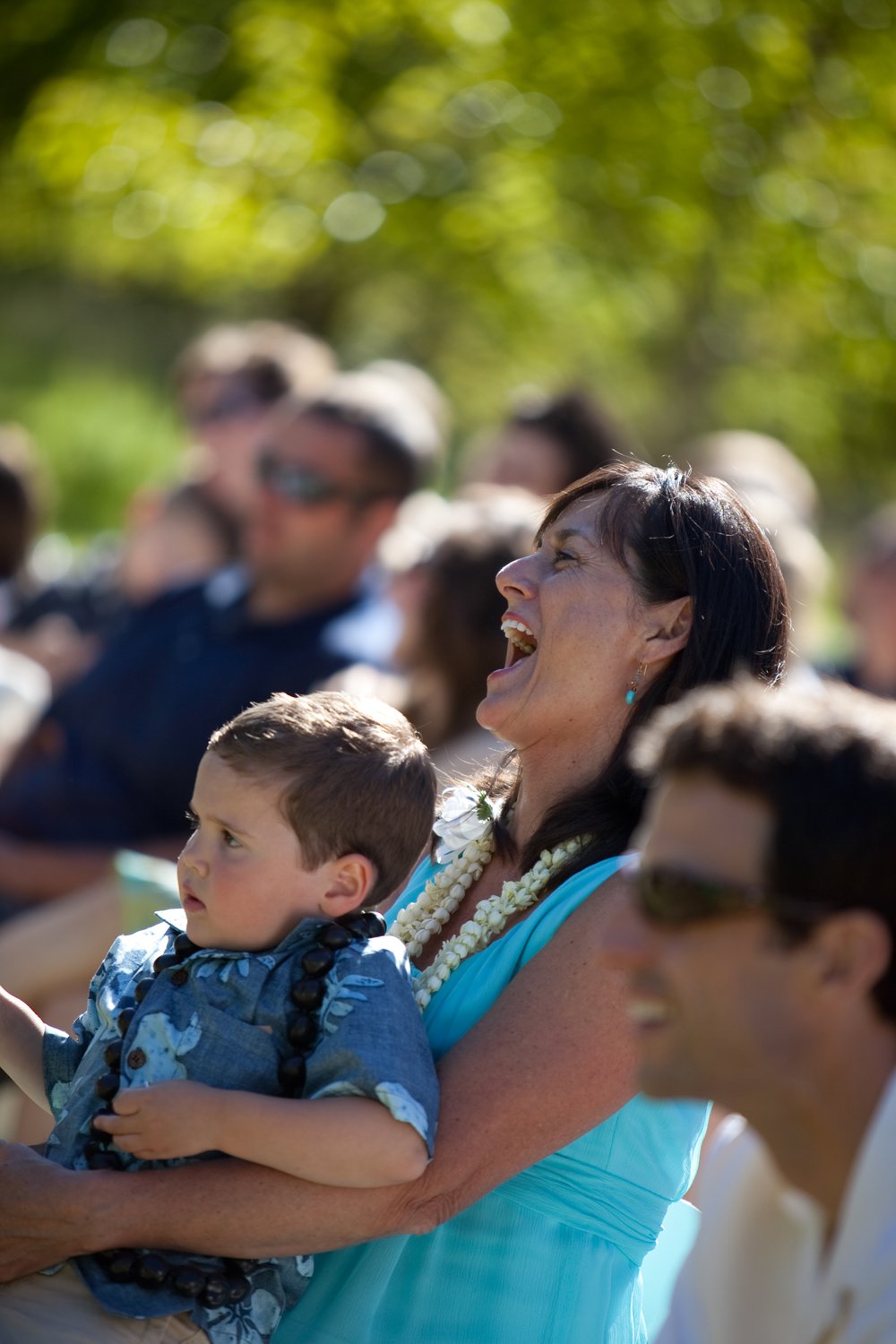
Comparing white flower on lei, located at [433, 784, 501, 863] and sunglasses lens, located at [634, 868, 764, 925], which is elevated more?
sunglasses lens, located at [634, 868, 764, 925]

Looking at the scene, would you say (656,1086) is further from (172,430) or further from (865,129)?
(172,430)

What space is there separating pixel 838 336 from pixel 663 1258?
21.5 ft

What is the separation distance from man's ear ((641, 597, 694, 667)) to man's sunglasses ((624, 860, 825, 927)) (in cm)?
78

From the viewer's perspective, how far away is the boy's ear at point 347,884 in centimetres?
206

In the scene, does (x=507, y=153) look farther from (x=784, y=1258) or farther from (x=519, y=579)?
(x=784, y=1258)

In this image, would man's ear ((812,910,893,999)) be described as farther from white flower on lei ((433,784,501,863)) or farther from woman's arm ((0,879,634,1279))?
white flower on lei ((433,784,501,863))

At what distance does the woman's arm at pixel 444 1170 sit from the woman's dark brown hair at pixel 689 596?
8.6 inches

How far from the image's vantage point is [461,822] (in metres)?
2.47

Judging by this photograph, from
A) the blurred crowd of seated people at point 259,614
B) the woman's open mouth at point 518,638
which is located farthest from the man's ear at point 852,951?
the blurred crowd of seated people at point 259,614

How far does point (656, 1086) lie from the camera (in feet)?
5.12

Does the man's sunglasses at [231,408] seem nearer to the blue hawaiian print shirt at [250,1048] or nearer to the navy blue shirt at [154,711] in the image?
the navy blue shirt at [154,711]

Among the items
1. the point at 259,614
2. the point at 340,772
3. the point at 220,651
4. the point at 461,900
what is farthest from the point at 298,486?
the point at 340,772

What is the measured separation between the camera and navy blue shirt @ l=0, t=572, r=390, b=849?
4.29 meters

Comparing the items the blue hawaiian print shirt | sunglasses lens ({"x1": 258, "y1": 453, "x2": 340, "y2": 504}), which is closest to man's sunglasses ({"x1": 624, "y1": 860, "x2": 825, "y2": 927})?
the blue hawaiian print shirt
